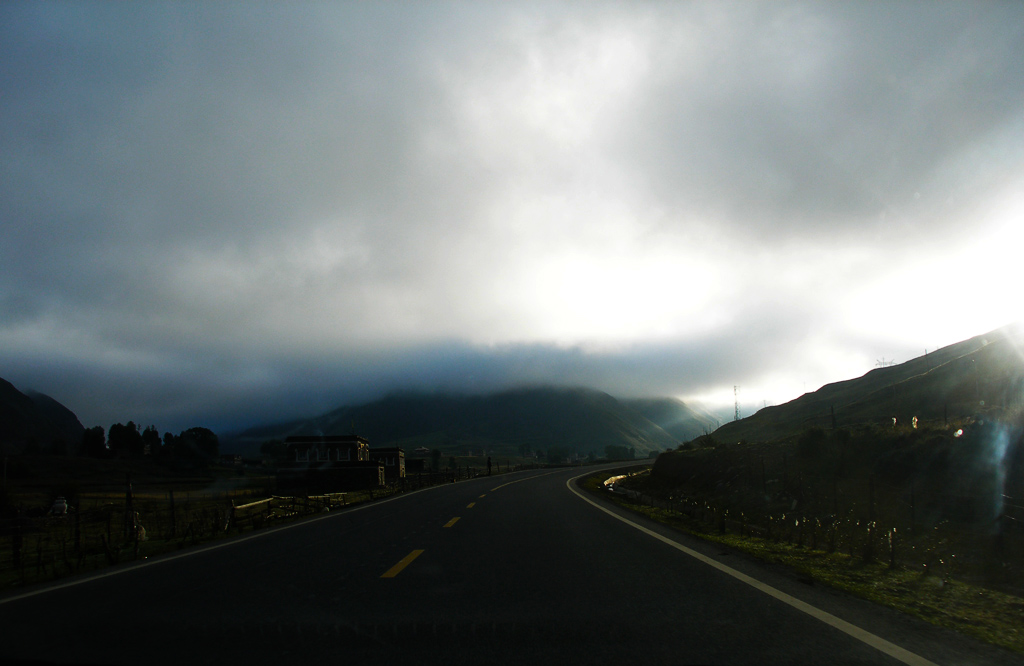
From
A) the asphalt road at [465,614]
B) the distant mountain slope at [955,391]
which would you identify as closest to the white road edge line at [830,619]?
the asphalt road at [465,614]

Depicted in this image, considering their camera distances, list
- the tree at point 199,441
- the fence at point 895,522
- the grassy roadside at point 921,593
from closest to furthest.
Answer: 1. the grassy roadside at point 921,593
2. the fence at point 895,522
3. the tree at point 199,441

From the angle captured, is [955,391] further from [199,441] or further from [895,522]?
[199,441]

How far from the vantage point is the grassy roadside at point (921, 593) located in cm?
607

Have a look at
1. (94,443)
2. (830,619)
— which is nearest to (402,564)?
(830,619)

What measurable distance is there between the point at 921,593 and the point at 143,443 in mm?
206135

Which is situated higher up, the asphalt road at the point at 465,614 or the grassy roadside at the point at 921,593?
the asphalt road at the point at 465,614

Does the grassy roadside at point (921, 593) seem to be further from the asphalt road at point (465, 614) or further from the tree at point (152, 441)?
the tree at point (152, 441)

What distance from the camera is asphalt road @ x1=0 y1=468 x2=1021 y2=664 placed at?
5.24 meters

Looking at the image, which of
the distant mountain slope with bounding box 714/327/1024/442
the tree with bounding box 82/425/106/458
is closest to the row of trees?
the tree with bounding box 82/425/106/458

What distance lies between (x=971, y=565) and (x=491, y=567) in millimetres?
8594

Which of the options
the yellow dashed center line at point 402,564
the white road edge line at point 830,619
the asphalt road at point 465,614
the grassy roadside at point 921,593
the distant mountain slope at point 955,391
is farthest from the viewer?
the distant mountain slope at point 955,391

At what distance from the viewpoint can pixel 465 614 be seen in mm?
6480

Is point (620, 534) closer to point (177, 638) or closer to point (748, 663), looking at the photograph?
point (748, 663)

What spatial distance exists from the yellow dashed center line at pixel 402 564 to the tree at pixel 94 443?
168 meters
